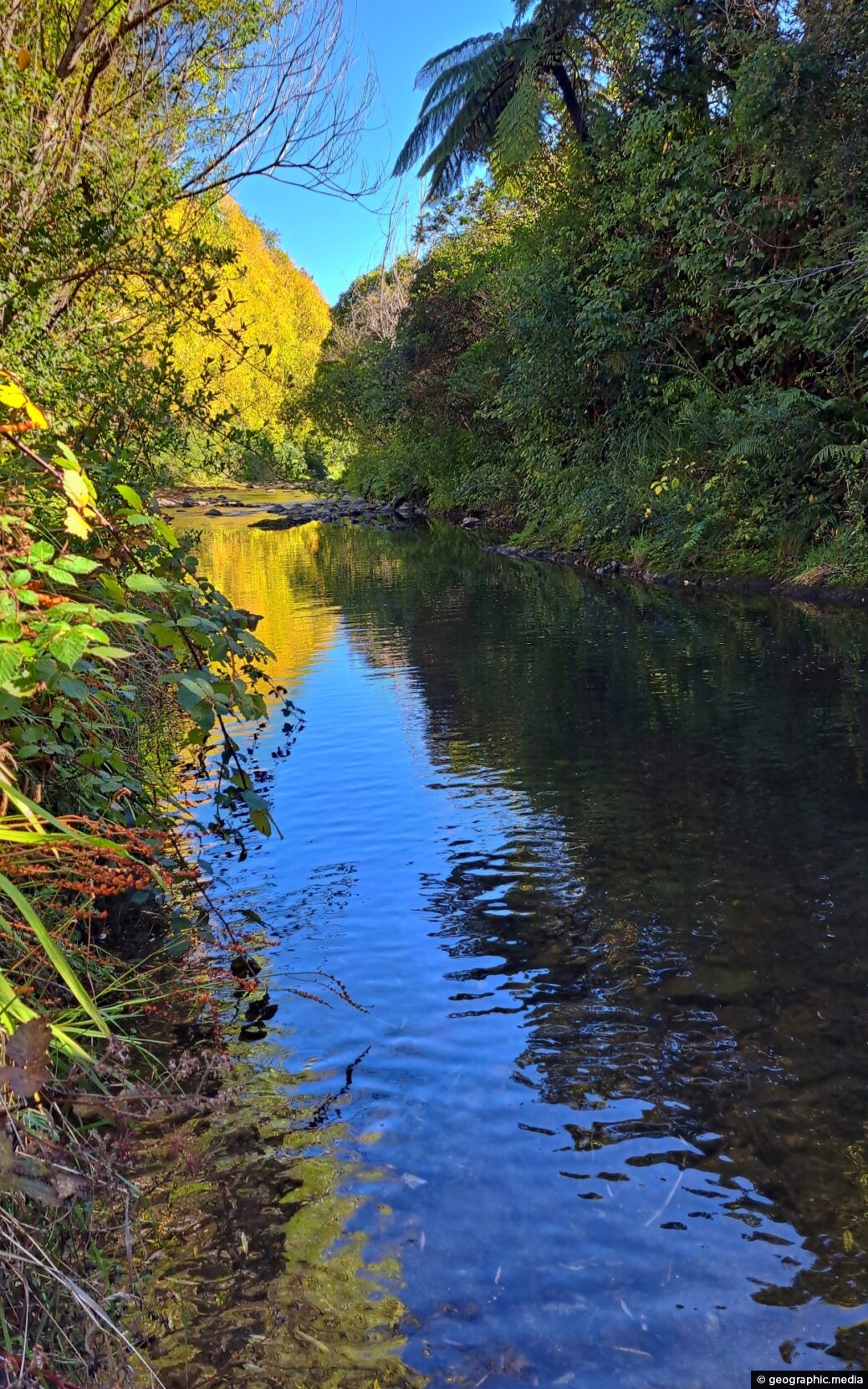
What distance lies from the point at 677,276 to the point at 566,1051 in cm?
1506

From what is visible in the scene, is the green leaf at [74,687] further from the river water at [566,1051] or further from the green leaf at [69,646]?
the river water at [566,1051]

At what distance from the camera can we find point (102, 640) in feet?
6.89

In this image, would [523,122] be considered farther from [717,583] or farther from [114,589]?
[114,589]

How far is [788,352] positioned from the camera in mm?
13578

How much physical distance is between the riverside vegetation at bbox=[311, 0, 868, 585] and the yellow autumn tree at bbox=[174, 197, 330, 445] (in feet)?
17.8

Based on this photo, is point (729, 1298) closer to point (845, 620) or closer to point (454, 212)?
point (845, 620)

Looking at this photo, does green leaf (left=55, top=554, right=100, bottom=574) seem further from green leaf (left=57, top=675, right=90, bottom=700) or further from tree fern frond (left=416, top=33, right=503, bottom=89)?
tree fern frond (left=416, top=33, right=503, bottom=89)

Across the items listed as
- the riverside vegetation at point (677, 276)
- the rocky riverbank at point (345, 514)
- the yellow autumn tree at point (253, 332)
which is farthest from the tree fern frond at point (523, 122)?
the rocky riverbank at point (345, 514)

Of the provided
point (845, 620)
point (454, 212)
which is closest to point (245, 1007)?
point (845, 620)

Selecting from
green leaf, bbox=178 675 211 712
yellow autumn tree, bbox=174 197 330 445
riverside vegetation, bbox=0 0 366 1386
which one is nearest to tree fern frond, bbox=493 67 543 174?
yellow autumn tree, bbox=174 197 330 445

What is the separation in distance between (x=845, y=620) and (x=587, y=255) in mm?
10623

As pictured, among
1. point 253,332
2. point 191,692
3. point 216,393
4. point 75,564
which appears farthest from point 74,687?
point 253,332

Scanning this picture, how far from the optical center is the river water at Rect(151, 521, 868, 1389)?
7.82ft

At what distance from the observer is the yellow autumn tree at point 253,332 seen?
698 cm
